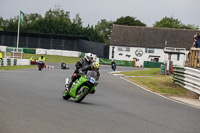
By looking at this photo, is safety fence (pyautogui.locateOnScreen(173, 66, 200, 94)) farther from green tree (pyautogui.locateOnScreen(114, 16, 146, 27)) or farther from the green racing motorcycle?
green tree (pyautogui.locateOnScreen(114, 16, 146, 27))

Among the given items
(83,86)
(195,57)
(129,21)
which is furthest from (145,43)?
(83,86)

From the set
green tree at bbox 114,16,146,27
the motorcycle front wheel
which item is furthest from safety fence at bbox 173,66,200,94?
green tree at bbox 114,16,146,27

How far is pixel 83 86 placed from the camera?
36.8ft

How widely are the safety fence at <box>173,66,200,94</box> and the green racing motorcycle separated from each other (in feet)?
22.3

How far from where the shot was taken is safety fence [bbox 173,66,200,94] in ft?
55.2

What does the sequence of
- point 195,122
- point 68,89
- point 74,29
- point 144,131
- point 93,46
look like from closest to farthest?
point 144,131, point 195,122, point 68,89, point 93,46, point 74,29

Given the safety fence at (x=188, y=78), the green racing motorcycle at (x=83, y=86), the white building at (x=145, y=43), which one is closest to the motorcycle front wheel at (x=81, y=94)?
the green racing motorcycle at (x=83, y=86)

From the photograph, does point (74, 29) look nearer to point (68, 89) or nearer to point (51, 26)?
point (51, 26)

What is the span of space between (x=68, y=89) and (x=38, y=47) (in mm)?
67279

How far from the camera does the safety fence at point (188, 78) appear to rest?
16812 mm

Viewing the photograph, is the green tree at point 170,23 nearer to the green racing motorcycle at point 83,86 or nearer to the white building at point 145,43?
the white building at point 145,43

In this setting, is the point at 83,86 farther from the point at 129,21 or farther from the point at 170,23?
the point at 170,23

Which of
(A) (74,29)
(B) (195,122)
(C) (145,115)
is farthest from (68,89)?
(A) (74,29)

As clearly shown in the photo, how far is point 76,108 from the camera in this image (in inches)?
378
